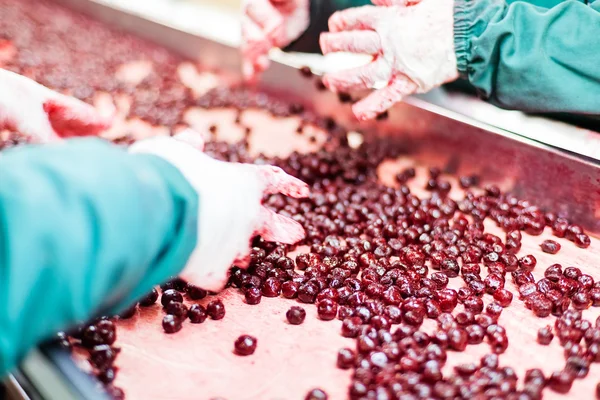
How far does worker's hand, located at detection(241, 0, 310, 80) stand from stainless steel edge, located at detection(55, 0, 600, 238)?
34 cm

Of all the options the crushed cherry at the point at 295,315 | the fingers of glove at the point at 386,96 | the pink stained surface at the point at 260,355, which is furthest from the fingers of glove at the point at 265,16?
the crushed cherry at the point at 295,315

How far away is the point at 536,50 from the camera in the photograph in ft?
8.32

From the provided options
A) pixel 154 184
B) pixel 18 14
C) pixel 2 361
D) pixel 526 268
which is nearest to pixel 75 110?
pixel 154 184

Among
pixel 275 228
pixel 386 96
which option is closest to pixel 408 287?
pixel 275 228

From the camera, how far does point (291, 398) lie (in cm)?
183

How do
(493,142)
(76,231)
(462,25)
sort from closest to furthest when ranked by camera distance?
(76,231), (462,25), (493,142)

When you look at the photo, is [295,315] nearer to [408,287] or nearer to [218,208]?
[408,287]

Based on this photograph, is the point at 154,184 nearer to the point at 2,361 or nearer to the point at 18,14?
the point at 2,361

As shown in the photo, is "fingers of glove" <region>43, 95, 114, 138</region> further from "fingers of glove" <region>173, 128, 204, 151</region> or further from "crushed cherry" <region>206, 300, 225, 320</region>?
"crushed cherry" <region>206, 300, 225, 320</region>

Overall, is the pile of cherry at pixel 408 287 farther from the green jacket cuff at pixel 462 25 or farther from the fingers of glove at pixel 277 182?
the green jacket cuff at pixel 462 25

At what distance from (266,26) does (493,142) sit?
1490mm

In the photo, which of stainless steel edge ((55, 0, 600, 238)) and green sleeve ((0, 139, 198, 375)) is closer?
green sleeve ((0, 139, 198, 375))

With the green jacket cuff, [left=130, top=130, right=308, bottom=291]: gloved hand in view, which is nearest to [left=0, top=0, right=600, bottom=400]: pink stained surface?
[left=130, top=130, right=308, bottom=291]: gloved hand

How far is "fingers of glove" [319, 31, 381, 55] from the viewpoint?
2775 millimetres
